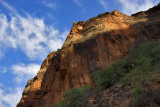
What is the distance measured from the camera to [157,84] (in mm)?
8797

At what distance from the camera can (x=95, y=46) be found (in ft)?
69.8

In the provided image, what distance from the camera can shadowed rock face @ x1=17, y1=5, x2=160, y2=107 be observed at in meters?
20.9

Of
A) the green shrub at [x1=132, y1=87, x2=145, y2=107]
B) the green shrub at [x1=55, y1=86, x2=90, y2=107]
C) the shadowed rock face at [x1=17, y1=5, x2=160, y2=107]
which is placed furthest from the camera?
the shadowed rock face at [x1=17, y1=5, x2=160, y2=107]

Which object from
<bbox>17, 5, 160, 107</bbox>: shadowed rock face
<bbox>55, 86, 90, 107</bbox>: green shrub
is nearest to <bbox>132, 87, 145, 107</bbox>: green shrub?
<bbox>55, 86, 90, 107</bbox>: green shrub

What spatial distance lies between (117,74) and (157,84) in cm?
573

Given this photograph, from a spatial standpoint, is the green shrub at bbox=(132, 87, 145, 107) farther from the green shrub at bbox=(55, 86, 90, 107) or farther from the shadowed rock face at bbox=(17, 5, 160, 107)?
the shadowed rock face at bbox=(17, 5, 160, 107)

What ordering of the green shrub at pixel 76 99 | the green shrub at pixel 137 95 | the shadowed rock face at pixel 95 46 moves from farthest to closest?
the shadowed rock face at pixel 95 46 → the green shrub at pixel 76 99 → the green shrub at pixel 137 95

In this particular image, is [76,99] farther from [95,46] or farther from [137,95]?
[95,46]

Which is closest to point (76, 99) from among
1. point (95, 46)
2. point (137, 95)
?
point (137, 95)

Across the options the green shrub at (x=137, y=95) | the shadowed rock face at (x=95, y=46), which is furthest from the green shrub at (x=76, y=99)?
the green shrub at (x=137, y=95)

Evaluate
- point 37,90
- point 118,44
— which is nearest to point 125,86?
point 118,44

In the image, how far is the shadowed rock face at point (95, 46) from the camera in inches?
822

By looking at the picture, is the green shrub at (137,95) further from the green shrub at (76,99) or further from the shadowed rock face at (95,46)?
the shadowed rock face at (95,46)

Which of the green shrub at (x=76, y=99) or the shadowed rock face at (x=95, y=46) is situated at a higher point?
the shadowed rock face at (x=95, y=46)
